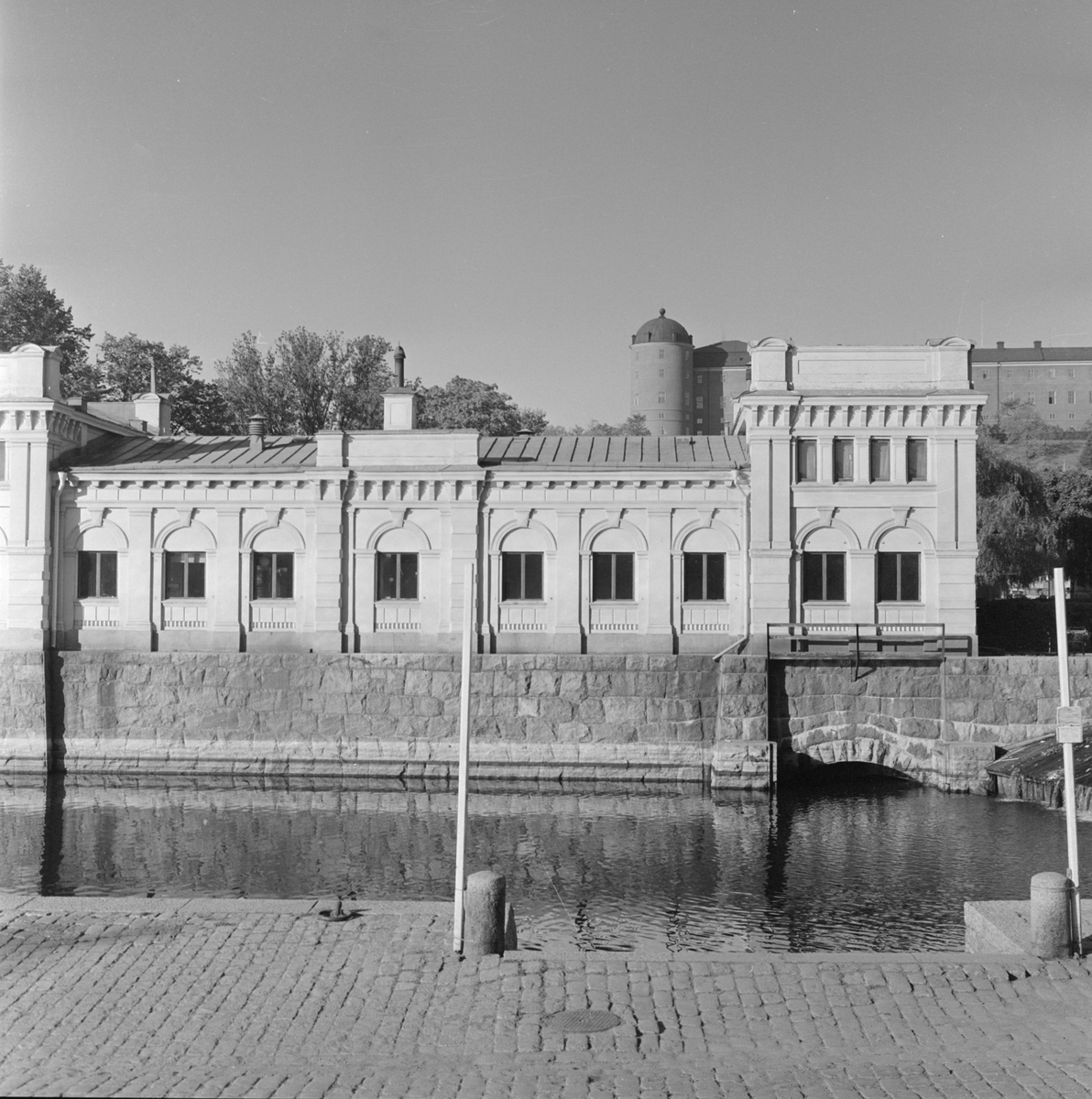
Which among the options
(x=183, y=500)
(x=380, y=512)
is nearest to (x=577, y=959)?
(x=380, y=512)

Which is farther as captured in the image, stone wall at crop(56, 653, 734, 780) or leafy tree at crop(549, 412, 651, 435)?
leafy tree at crop(549, 412, 651, 435)

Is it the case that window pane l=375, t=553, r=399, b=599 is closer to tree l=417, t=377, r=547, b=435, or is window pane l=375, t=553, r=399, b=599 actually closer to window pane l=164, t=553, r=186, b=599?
window pane l=164, t=553, r=186, b=599

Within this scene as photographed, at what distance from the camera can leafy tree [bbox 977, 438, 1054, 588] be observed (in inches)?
1730

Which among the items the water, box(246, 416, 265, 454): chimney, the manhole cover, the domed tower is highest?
the domed tower

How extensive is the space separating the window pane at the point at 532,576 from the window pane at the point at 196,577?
9.41 meters

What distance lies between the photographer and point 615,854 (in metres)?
23.5

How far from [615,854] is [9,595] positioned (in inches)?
780

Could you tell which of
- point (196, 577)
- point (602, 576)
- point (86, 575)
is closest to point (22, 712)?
point (86, 575)

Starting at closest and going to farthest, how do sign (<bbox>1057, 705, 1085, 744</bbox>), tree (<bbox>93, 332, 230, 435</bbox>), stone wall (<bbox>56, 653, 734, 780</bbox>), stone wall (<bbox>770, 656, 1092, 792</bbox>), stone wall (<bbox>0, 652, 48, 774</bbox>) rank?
sign (<bbox>1057, 705, 1085, 744</bbox>), stone wall (<bbox>770, 656, 1092, 792</bbox>), stone wall (<bbox>56, 653, 734, 780</bbox>), stone wall (<bbox>0, 652, 48, 774</bbox>), tree (<bbox>93, 332, 230, 435</bbox>)

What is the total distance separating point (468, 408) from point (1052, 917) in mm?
53383

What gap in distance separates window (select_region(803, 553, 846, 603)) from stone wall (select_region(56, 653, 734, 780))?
13.0 ft

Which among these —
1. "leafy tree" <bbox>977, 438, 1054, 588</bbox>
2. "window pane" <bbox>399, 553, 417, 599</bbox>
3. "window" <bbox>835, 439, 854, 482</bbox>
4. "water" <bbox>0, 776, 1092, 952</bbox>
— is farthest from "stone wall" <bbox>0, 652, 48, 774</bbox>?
"leafy tree" <bbox>977, 438, 1054, 588</bbox>

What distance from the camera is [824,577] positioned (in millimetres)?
32531

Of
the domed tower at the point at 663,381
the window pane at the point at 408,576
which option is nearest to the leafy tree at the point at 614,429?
the domed tower at the point at 663,381
